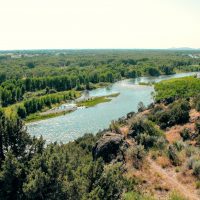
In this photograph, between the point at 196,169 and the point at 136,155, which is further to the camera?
the point at 136,155

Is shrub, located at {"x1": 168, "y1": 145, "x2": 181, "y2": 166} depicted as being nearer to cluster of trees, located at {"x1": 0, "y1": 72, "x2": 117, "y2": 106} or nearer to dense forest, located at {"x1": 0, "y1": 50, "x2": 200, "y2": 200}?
dense forest, located at {"x1": 0, "y1": 50, "x2": 200, "y2": 200}

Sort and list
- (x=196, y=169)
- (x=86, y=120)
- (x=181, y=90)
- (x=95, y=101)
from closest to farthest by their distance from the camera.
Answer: (x=196, y=169)
(x=86, y=120)
(x=181, y=90)
(x=95, y=101)

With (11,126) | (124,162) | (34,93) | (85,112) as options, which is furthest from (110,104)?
(11,126)

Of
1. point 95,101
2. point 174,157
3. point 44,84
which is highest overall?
point 174,157

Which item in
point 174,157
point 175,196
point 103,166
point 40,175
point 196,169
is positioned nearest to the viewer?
point 40,175

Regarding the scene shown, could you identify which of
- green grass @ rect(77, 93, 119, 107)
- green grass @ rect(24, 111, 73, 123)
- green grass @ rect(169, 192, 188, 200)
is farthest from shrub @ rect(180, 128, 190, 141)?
green grass @ rect(77, 93, 119, 107)

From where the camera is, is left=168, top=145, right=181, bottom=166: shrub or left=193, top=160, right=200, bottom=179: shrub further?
left=168, top=145, right=181, bottom=166: shrub

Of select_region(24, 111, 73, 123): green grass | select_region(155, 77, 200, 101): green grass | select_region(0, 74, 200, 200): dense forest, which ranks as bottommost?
select_region(24, 111, 73, 123): green grass

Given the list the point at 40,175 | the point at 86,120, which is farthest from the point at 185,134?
the point at 86,120

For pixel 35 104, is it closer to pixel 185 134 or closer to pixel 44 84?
pixel 44 84
